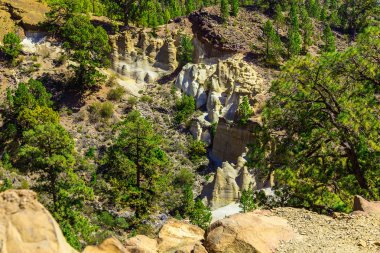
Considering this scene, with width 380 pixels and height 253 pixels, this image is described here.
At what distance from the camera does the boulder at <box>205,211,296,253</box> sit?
12.0 m

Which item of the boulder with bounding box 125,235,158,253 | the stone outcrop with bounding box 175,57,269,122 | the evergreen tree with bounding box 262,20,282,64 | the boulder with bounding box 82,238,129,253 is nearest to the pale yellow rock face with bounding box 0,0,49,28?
the stone outcrop with bounding box 175,57,269,122

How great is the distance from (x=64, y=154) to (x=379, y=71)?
22683mm

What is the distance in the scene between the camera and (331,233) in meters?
13.0

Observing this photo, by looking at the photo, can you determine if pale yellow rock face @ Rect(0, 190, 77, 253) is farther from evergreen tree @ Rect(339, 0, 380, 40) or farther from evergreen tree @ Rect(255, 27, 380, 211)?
evergreen tree @ Rect(339, 0, 380, 40)

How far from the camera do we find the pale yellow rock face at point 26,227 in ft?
26.6

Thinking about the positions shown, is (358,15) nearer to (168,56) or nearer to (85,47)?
(168,56)

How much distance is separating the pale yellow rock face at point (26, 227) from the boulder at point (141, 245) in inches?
127

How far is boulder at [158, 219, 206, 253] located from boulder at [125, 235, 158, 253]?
271mm

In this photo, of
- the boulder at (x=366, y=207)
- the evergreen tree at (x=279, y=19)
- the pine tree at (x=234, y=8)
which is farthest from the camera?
the evergreen tree at (x=279, y=19)

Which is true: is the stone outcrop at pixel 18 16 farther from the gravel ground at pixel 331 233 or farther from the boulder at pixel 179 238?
the gravel ground at pixel 331 233

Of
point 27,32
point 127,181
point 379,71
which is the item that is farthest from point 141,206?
point 27,32

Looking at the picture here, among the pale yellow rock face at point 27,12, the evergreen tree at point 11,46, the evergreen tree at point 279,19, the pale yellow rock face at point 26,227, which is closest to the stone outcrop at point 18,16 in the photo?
the pale yellow rock face at point 27,12

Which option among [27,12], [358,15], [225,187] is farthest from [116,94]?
[358,15]

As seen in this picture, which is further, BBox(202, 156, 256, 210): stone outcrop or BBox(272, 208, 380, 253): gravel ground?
BBox(202, 156, 256, 210): stone outcrop
